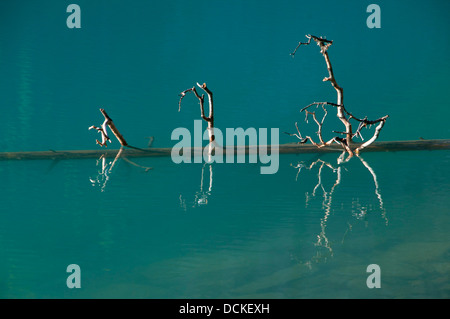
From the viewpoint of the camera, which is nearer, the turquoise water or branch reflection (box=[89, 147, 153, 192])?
the turquoise water

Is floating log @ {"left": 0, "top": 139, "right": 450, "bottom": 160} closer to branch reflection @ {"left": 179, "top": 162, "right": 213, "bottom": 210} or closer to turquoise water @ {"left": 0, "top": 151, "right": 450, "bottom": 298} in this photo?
turquoise water @ {"left": 0, "top": 151, "right": 450, "bottom": 298}

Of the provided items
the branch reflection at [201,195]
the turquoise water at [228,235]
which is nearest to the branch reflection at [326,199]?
the turquoise water at [228,235]

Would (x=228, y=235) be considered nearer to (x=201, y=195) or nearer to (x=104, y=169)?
(x=201, y=195)

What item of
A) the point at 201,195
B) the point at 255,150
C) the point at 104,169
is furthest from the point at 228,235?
the point at 104,169

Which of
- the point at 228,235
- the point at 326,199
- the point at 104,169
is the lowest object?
the point at 228,235

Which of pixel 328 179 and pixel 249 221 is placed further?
pixel 328 179

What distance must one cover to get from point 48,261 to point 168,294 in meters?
0.64

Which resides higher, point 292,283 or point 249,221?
point 249,221

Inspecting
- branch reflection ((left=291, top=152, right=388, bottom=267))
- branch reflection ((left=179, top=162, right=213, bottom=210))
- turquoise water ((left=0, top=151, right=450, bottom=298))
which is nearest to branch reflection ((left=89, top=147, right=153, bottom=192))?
turquoise water ((left=0, top=151, right=450, bottom=298))
